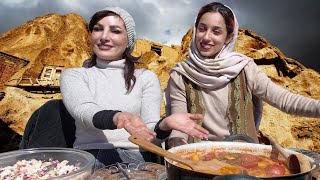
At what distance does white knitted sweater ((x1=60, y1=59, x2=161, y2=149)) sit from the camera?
2137 mm

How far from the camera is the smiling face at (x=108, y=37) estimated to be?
2.38 meters

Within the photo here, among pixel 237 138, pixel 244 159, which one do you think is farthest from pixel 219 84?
pixel 244 159

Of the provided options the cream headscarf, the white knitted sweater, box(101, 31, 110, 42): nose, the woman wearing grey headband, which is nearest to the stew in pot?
the woman wearing grey headband

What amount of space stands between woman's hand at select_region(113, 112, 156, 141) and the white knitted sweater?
0.52m

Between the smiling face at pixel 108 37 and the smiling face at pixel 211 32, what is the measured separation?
72cm

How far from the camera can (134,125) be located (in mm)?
1395

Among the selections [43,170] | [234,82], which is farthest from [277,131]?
[43,170]

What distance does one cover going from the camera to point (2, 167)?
1188 mm

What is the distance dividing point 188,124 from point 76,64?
493 cm

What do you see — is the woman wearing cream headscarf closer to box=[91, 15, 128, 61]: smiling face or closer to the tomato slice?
box=[91, 15, 128, 61]: smiling face

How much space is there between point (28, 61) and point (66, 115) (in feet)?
12.5

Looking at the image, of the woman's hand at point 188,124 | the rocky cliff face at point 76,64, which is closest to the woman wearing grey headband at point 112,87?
the woman's hand at point 188,124

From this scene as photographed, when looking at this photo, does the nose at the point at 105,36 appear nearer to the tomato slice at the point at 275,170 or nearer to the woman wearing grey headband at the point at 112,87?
the woman wearing grey headband at the point at 112,87

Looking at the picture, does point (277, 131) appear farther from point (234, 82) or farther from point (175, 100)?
point (175, 100)
